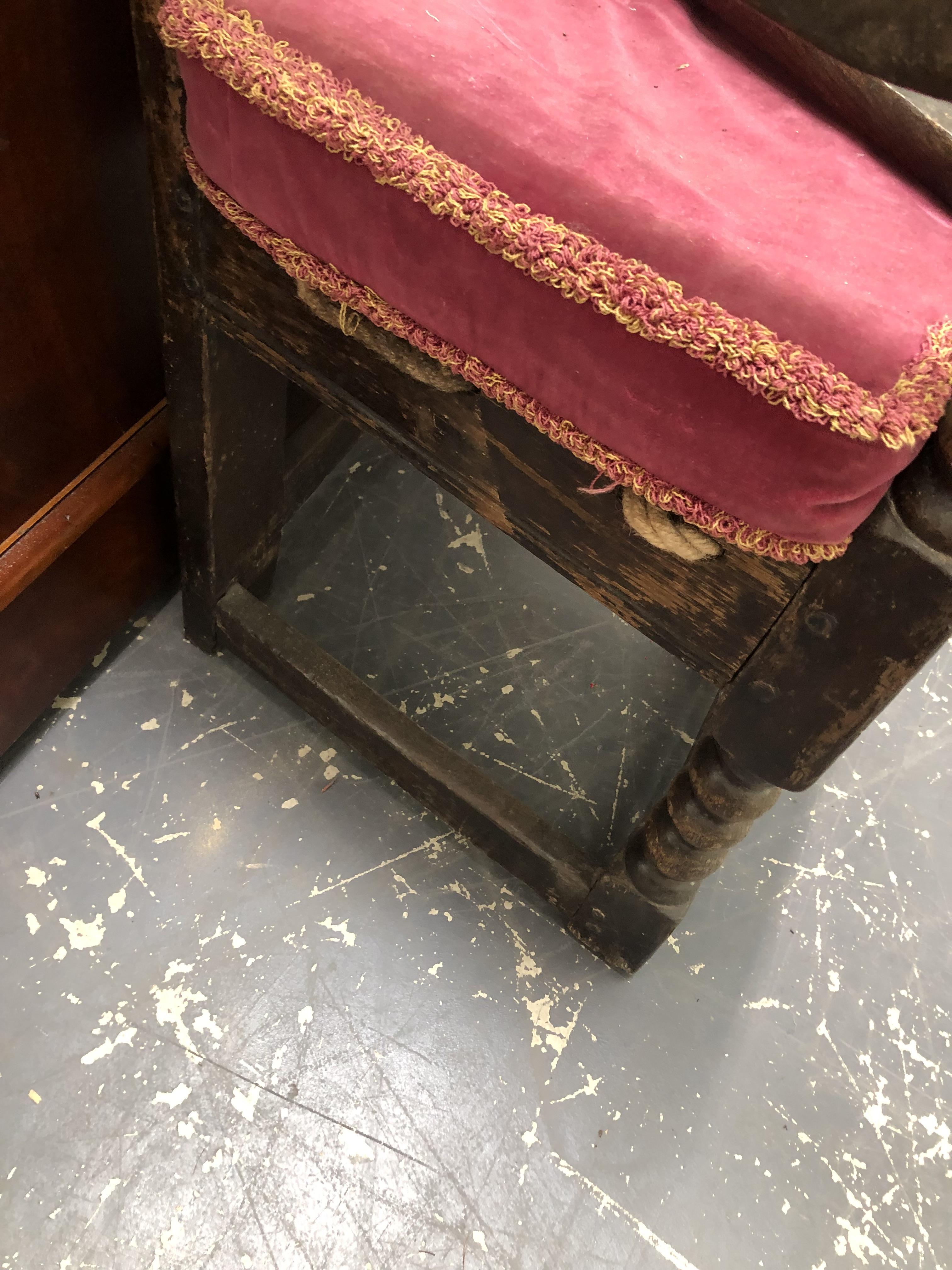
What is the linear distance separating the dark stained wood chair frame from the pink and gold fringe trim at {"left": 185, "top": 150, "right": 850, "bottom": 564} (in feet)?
0.09

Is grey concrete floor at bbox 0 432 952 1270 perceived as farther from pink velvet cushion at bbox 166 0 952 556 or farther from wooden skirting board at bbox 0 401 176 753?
pink velvet cushion at bbox 166 0 952 556

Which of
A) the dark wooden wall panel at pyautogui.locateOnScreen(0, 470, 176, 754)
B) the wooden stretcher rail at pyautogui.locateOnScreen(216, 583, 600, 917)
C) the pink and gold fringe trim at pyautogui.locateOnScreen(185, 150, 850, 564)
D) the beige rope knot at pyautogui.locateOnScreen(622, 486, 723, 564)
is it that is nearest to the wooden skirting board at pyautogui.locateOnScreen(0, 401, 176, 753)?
the dark wooden wall panel at pyautogui.locateOnScreen(0, 470, 176, 754)

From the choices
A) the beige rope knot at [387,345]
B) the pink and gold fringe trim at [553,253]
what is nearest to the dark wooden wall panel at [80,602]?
the beige rope knot at [387,345]

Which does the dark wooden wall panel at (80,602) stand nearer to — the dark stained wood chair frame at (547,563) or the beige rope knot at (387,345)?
the dark stained wood chair frame at (547,563)

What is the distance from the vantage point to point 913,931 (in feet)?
3.29

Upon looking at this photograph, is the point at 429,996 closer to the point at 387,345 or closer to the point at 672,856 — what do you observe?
the point at 672,856

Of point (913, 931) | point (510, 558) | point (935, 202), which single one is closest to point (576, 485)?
point (935, 202)

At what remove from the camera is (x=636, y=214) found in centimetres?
44

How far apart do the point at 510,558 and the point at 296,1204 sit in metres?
0.75

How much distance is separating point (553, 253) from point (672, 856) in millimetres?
508

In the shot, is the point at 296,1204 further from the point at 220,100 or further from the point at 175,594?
the point at 220,100

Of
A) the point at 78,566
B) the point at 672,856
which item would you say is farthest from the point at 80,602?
the point at 672,856

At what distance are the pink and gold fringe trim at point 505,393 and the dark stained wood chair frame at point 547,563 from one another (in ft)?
0.09

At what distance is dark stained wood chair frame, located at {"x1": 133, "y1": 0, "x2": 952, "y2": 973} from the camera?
0.50m
